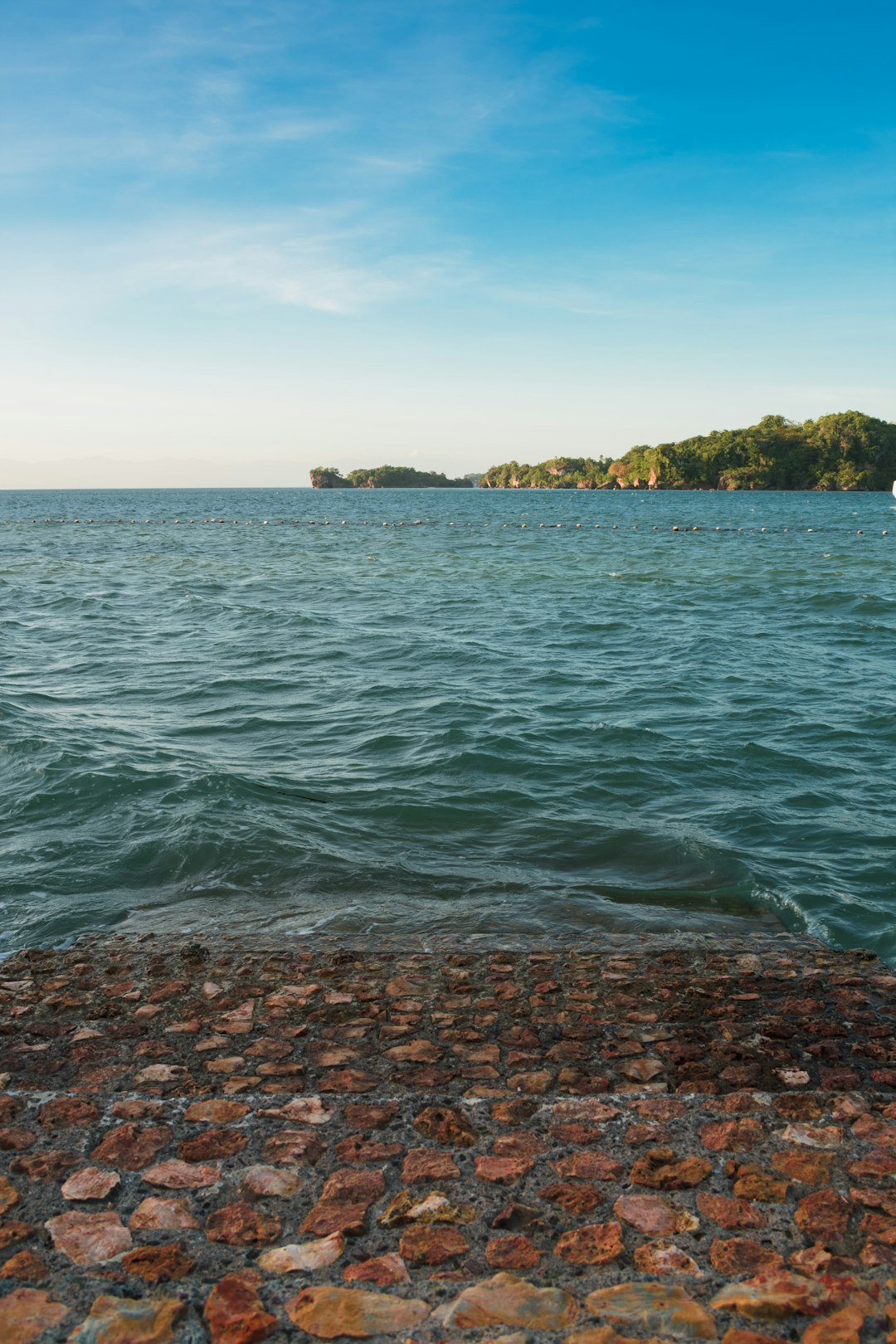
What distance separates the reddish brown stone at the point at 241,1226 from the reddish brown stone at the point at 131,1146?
1.69ft

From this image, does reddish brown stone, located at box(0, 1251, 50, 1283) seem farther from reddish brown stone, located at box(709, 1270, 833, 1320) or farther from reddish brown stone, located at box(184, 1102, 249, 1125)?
reddish brown stone, located at box(709, 1270, 833, 1320)

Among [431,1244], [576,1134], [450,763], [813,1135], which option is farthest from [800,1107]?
[450,763]

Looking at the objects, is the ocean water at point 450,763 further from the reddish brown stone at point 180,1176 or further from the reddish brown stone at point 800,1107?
the reddish brown stone at point 180,1176

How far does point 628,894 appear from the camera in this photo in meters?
8.04

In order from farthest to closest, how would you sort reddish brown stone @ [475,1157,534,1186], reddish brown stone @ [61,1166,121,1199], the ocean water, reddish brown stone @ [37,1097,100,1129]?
the ocean water, reddish brown stone @ [37,1097,100,1129], reddish brown stone @ [475,1157,534,1186], reddish brown stone @ [61,1166,121,1199]

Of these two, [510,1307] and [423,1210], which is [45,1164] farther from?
[510,1307]

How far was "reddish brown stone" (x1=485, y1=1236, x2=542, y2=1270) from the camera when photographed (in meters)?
3.20

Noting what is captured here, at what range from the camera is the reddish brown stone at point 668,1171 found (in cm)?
363

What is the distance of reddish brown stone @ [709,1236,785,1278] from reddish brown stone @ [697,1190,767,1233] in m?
0.08

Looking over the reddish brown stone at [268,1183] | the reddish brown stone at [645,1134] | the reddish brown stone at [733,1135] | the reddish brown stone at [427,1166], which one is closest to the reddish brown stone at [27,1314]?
the reddish brown stone at [268,1183]

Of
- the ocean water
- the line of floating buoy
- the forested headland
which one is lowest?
the ocean water

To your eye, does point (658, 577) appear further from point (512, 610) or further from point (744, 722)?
point (744, 722)

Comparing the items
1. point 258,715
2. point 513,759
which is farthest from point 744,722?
point 258,715

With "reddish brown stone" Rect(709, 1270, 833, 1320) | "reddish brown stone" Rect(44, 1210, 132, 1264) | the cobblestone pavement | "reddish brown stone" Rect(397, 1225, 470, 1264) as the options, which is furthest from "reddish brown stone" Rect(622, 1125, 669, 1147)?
"reddish brown stone" Rect(44, 1210, 132, 1264)
